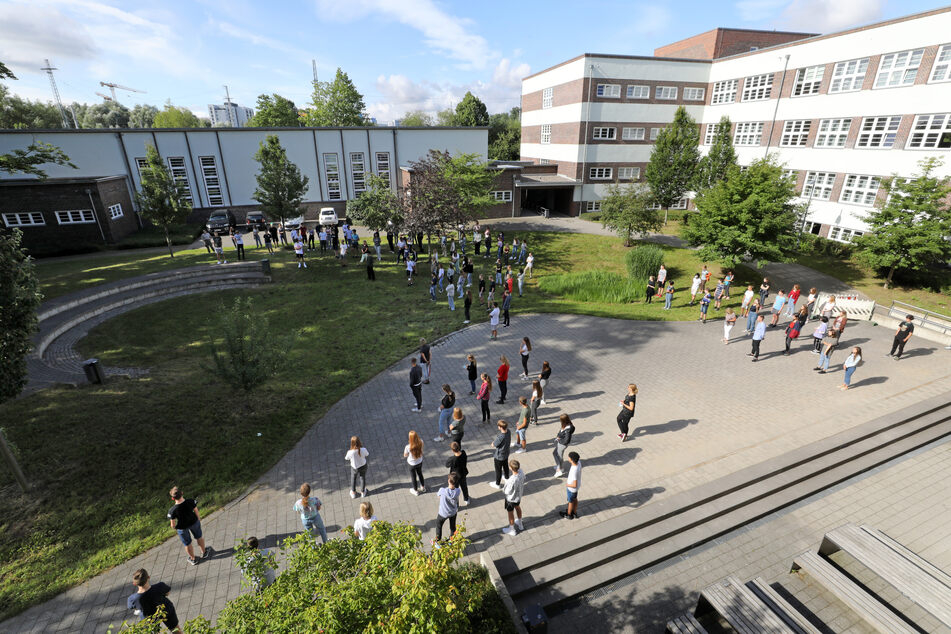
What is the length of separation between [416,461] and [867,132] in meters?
34.0

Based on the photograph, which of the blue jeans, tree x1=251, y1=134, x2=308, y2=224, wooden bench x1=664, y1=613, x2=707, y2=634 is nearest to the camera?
wooden bench x1=664, y1=613, x2=707, y2=634

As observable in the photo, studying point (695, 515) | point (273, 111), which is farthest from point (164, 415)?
point (273, 111)

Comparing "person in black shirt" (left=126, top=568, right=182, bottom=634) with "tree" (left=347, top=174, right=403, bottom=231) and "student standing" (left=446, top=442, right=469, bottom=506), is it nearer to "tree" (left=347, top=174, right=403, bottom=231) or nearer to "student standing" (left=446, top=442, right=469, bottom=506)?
"student standing" (left=446, top=442, right=469, bottom=506)

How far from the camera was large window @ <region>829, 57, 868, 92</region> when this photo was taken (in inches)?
1043

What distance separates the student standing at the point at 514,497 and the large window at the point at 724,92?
42.2 metres

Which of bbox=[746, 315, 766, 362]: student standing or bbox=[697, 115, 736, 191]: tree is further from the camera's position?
bbox=[697, 115, 736, 191]: tree

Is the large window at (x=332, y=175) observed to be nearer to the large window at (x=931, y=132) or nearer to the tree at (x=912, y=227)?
the tree at (x=912, y=227)

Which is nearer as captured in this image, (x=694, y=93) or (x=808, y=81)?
(x=808, y=81)

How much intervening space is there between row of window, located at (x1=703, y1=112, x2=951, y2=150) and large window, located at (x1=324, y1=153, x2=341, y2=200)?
34653 mm

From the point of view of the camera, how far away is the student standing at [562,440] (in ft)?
28.7

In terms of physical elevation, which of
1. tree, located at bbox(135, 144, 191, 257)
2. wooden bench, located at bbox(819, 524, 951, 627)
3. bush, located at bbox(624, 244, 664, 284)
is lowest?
wooden bench, located at bbox(819, 524, 951, 627)

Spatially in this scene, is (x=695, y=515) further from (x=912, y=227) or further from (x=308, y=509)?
(x=912, y=227)

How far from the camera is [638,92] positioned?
38.1 meters

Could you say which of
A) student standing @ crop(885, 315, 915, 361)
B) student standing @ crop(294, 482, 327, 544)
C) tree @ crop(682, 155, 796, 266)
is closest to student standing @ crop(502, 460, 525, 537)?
student standing @ crop(294, 482, 327, 544)
